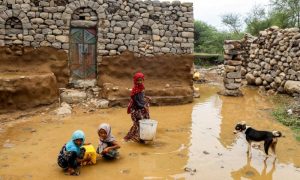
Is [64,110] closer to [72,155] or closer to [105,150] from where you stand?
[105,150]

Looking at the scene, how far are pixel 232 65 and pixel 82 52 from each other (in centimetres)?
574

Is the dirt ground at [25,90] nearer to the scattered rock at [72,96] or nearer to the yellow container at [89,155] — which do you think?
the scattered rock at [72,96]

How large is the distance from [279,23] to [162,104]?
13.4 metres

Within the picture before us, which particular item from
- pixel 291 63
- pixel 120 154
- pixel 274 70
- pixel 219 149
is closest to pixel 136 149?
pixel 120 154

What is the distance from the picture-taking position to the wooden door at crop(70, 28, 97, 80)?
11500mm

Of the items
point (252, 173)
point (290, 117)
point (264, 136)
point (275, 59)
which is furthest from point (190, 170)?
point (275, 59)

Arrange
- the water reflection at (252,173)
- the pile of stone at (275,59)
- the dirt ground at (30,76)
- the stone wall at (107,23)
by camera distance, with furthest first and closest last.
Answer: the pile of stone at (275,59) < the stone wall at (107,23) < the dirt ground at (30,76) < the water reflection at (252,173)

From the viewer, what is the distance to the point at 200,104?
12.2 meters

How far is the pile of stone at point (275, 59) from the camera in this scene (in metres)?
13.7

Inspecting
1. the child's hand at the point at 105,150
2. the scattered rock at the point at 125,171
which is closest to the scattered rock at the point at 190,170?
the scattered rock at the point at 125,171

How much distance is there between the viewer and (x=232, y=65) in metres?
13.9

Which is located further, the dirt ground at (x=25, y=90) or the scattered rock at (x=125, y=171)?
the dirt ground at (x=25, y=90)

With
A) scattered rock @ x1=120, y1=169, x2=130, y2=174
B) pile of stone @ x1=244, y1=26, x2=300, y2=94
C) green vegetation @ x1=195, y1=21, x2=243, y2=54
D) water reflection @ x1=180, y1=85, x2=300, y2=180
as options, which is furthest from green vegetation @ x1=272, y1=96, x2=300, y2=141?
green vegetation @ x1=195, y1=21, x2=243, y2=54

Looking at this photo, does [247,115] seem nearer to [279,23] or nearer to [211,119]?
[211,119]
